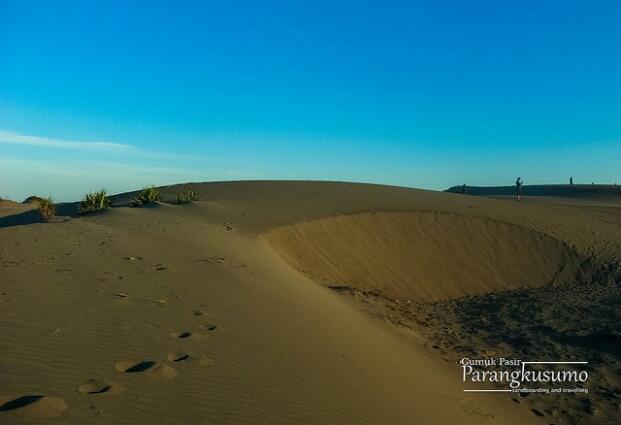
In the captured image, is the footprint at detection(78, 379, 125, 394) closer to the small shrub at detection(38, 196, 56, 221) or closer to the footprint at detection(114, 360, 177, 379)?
the footprint at detection(114, 360, 177, 379)

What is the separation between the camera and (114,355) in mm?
5000

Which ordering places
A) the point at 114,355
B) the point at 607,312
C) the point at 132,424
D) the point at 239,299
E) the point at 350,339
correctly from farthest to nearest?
the point at 607,312 → the point at 239,299 → the point at 350,339 → the point at 114,355 → the point at 132,424

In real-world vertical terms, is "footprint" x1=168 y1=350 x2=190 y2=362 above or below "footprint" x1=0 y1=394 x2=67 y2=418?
below

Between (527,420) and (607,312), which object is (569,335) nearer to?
(607,312)

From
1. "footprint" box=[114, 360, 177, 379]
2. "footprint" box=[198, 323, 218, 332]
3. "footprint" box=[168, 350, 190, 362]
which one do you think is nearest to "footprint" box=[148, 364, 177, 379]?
"footprint" box=[114, 360, 177, 379]

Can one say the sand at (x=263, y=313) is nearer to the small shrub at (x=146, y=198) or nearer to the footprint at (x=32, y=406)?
the footprint at (x=32, y=406)

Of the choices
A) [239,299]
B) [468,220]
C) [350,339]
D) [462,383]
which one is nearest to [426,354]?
[462,383]

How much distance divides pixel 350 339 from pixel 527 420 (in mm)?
2512

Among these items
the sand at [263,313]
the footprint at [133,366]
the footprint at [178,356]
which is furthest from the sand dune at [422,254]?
the footprint at [133,366]

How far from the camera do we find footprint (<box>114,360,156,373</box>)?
185 inches

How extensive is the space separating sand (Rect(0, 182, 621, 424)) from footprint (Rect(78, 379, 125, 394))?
0.03 m

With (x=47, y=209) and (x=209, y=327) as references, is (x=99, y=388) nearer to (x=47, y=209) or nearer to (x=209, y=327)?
(x=209, y=327)

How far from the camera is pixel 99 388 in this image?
4242 mm

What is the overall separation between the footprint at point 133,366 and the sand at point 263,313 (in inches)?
1.0
